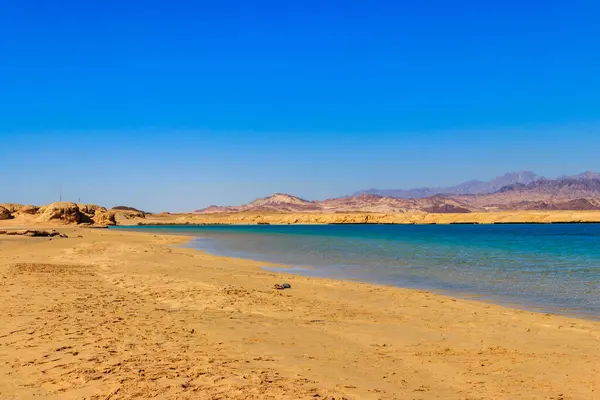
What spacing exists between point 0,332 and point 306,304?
648cm

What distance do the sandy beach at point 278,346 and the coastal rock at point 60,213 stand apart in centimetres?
7598

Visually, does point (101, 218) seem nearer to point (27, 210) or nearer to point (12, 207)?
point (27, 210)

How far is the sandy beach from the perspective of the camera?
5.39m

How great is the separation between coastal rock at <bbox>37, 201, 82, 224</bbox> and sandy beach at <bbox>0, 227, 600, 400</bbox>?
76.0m

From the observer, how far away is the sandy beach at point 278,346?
5.39 metres

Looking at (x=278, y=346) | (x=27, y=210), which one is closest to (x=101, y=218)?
(x=27, y=210)

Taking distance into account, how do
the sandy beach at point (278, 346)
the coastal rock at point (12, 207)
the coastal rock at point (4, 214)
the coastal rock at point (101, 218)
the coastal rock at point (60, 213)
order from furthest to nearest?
the coastal rock at point (101, 218)
the coastal rock at point (12, 207)
the coastal rock at point (4, 214)
the coastal rock at point (60, 213)
the sandy beach at point (278, 346)

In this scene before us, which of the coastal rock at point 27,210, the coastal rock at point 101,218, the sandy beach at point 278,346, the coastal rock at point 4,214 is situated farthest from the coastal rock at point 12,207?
the sandy beach at point 278,346

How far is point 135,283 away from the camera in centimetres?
1418

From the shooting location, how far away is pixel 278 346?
7.36m

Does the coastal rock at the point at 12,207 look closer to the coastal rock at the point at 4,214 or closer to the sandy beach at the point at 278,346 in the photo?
the coastal rock at the point at 4,214

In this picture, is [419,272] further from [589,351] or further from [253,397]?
[253,397]

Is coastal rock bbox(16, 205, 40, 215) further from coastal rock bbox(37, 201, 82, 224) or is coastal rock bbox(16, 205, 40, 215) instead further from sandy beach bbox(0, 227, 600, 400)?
sandy beach bbox(0, 227, 600, 400)

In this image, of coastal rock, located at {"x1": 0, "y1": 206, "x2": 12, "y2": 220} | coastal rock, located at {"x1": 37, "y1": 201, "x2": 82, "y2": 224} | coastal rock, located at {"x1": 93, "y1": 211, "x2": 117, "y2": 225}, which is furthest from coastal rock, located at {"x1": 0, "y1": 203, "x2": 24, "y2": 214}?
coastal rock, located at {"x1": 93, "y1": 211, "x2": 117, "y2": 225}
